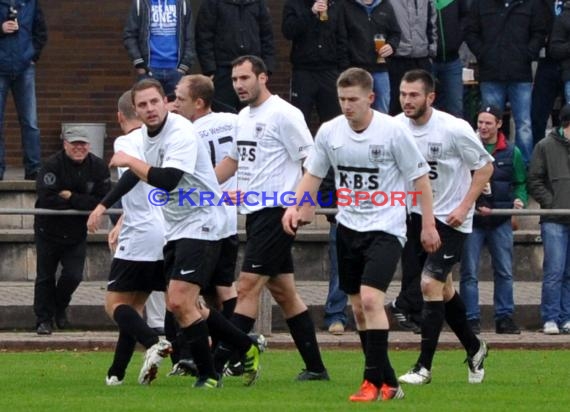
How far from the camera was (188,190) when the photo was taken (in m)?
12.2

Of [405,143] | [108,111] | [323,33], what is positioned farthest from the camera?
[108,111]

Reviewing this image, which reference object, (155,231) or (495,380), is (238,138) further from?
(495,380)

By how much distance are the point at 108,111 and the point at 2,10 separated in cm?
350

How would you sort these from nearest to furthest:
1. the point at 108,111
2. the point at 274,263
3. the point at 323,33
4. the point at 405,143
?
the point at 405,143, the point at 274,263, the point at 323,33, the point at 108,111

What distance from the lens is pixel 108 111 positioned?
22.6 metres

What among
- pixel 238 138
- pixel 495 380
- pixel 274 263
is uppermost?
pixel 238 138

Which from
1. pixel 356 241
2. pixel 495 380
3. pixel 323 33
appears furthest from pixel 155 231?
pixel 323 33

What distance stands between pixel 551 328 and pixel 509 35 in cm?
397

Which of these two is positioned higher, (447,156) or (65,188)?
(447,156)

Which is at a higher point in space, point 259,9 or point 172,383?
point 259,9

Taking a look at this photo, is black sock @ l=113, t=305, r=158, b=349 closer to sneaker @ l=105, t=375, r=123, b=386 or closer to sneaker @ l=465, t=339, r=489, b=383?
sneaker @ l=105, t=375, r=123, b=386

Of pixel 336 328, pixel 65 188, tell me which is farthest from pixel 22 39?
pixel 336 328

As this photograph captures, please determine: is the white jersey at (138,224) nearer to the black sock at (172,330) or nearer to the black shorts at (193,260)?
the black shorts at (193,260)

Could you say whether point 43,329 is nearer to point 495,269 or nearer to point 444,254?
point 495,269
